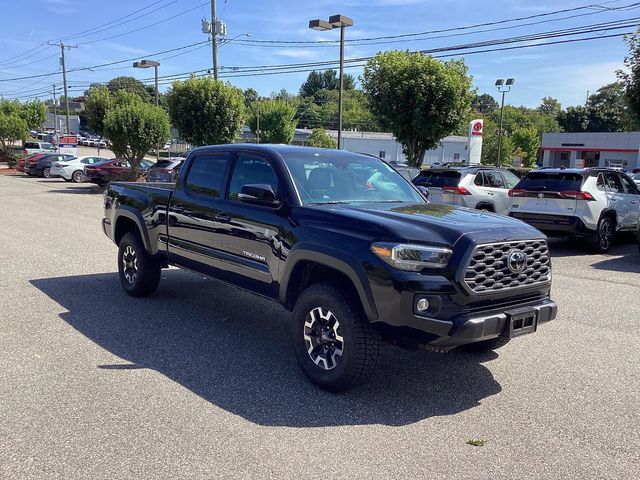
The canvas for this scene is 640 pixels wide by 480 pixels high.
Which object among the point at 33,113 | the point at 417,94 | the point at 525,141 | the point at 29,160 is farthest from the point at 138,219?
the point at 525,141

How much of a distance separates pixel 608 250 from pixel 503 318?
9.12m

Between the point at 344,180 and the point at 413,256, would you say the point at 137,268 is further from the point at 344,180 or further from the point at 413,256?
the point at 413,256

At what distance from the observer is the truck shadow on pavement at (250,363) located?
4.05 metres

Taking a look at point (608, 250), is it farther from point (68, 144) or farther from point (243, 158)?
point (68, 144)

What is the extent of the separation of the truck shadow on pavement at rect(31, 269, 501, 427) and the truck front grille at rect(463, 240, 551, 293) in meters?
0.94

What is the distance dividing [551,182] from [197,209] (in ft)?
27.1

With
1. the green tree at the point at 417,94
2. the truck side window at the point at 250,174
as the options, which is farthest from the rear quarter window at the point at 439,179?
the truck side window at the point at 250,174

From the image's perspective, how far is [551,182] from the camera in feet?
37.3

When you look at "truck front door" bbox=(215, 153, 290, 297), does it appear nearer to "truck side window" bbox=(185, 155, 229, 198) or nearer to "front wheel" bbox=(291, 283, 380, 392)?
"truck side window" bbox=(185, 155, 229, 198)

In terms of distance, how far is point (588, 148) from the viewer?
204ft

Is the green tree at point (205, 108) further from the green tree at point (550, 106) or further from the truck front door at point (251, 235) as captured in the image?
the green tree at point (550, 106)

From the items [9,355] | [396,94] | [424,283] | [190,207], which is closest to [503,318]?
[424,283]

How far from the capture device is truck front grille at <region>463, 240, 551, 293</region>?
12.9 ft

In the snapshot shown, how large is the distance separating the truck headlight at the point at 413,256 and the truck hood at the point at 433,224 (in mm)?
61
